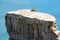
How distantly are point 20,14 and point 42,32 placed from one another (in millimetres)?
2238

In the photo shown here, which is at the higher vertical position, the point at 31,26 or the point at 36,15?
the point at 36,15

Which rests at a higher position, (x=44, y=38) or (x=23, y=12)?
(x=23, y=12)

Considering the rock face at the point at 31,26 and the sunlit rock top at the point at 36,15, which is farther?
the sunlit rock top at the point at 36,15

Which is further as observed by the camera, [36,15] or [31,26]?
[36,15]

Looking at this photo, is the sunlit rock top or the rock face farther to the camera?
the sunlit rock top

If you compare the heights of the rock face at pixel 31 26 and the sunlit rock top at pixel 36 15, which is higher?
the sunlit rock top at pixel 36 15

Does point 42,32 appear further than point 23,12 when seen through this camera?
No

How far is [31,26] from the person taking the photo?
24.7 meters

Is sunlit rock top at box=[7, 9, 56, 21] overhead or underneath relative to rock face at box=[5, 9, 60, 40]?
overhead

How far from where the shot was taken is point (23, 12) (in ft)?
85.6

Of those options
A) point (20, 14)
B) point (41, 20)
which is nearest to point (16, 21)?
point (20, 14)

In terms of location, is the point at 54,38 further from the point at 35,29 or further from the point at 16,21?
the point at 16,21

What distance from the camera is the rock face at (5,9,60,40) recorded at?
23.8m

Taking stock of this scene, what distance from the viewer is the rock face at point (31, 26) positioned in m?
23.8
